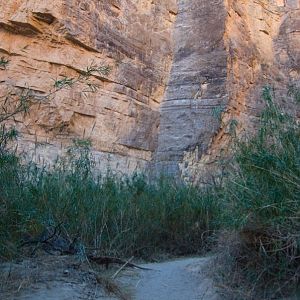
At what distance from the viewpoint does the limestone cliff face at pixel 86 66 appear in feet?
34.8

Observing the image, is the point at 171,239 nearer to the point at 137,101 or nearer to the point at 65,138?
the point at 65,138

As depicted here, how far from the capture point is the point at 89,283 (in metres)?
3.99

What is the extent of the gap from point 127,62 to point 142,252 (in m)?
7.52

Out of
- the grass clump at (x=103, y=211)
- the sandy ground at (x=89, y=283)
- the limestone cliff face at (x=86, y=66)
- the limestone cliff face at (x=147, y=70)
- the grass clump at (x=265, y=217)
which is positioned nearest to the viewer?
the grass clump at (x=265, y=217)

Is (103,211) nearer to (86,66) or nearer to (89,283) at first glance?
(89,283)

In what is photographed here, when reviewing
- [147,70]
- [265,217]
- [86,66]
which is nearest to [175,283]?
[265,217]

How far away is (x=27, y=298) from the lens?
3504 mm

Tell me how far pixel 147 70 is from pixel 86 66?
2.12 metres

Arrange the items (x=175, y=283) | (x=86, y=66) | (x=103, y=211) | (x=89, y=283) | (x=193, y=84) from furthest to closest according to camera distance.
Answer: (x=193, y=84)
(x=86, y=66)
(x=103, y=211)
(x=175, y=283)
(x=89, y=283)

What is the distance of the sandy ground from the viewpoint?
3668 millimetres

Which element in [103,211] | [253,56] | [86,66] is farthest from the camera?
[253,56]

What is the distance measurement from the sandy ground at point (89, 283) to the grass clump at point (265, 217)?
357mm

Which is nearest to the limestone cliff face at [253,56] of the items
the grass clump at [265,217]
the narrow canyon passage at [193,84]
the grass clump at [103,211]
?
the narrow canyon passage at [193,84]

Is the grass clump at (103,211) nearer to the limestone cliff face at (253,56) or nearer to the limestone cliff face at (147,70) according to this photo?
the limestone cliff face at (147,70)
